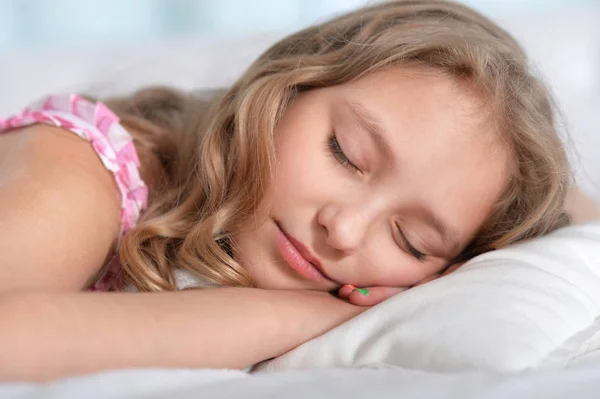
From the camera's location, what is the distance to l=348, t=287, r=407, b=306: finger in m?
1.01

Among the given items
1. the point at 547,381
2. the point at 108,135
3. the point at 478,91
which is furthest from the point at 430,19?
the point at 547,381

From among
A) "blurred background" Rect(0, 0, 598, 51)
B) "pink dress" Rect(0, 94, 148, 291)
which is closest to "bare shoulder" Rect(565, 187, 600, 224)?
"pink dress" Rect(0, 94, 148, 291)

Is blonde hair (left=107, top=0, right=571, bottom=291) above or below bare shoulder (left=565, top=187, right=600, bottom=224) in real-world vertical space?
above

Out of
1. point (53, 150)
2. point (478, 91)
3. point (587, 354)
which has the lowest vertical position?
point (587, 354)

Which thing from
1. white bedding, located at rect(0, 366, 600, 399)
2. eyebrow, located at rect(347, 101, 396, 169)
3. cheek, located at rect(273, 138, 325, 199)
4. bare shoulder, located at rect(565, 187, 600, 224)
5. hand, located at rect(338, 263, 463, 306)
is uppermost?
eyebrow, located at rect(347, 101, 396, 169)

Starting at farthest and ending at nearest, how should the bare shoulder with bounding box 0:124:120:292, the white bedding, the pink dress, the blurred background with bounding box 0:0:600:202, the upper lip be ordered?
the blurred background with bounding box 0:0:600:202
the pink dress
the upper lip
the bare shoulder with bounding box 0:124:120:292
the white bedding

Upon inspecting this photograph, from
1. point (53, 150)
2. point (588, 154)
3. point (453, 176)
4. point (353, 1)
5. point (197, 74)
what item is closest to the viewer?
point (453, 176)

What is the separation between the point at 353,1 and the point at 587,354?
180cm

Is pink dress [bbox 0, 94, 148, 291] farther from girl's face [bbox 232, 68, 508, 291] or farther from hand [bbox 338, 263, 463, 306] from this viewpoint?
hand [bbox 338, 263, 463, 306]

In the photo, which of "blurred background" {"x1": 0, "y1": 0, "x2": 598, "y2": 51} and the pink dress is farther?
"blurred background" {"x1": 0, "y1": 0, "x2": 598, "y2": 51}

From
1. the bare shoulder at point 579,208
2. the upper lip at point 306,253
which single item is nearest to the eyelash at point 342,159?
the upper lip at point 306,253

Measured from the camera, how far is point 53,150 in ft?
3.64

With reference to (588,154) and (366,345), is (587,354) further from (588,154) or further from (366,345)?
(588,154)

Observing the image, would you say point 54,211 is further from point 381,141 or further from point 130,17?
point 130,17
